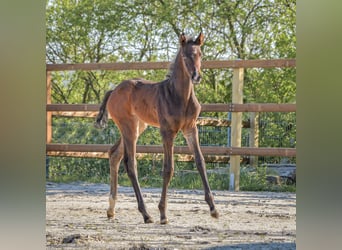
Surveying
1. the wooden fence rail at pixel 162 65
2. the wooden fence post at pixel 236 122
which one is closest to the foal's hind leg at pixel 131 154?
the wooden fence rail at pixel 162 65

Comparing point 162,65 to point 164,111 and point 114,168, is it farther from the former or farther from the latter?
point 164,111

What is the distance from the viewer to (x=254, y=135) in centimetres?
438

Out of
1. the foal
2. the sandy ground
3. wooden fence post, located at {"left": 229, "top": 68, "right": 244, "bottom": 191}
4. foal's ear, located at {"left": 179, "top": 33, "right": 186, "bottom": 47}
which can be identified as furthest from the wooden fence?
foal's ear, located at {"left": 179, "top": 33, "right": 186, "bottom": 47}

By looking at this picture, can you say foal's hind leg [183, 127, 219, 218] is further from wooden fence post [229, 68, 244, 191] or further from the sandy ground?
wooden fence post [229, 68, 244, 191]

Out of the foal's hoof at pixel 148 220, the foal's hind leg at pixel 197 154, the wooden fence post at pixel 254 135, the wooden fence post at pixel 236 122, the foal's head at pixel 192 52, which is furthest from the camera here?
the wooden fence post at pixel 254 135

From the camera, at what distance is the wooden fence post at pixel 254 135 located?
172 inches

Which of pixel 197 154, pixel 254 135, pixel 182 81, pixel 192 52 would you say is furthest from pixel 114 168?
pixel 254 135

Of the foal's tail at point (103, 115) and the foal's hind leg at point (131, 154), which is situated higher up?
the foal's tail at point (103, 115)

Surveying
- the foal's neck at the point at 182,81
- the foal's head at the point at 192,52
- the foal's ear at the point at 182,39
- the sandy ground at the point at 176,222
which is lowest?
the sandy ground at the point at 176,222

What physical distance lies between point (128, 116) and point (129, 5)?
6.03ft

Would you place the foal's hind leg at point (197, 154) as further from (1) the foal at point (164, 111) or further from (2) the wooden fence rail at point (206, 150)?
(2) the wooden fence rail at point (206, 150)

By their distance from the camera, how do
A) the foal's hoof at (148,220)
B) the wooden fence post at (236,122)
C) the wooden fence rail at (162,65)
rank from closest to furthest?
1. the foal's hoof at (148,220)
2. the wooden fence rail at (162,65)
3. the wooden fence post at (236,122)

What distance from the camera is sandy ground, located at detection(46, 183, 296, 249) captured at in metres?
2.53
